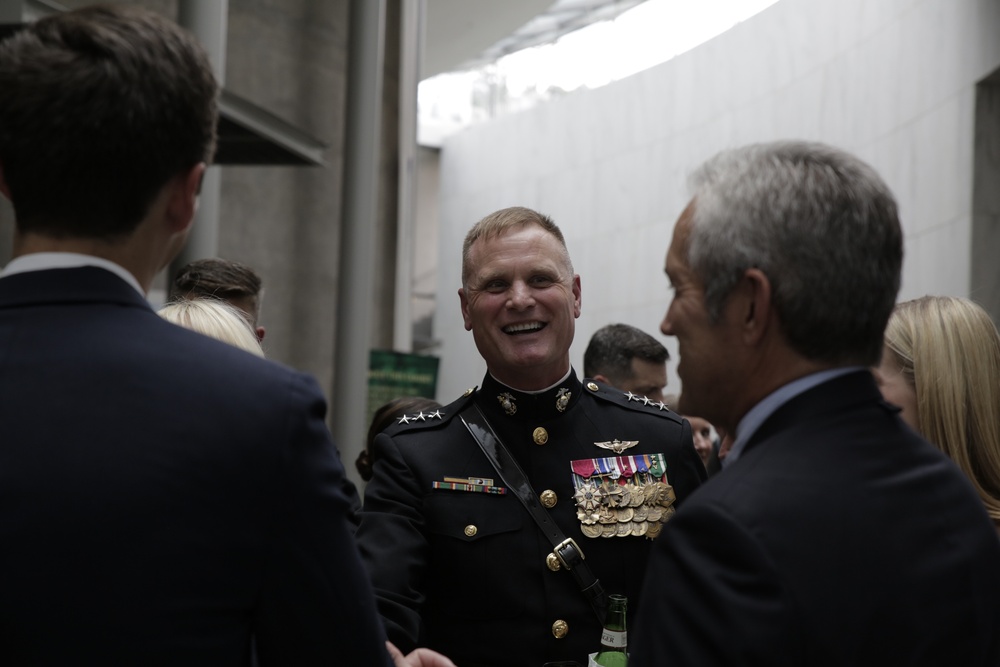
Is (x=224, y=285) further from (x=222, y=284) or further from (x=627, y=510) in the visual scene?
(x=627, y=510)

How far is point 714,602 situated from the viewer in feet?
4.89

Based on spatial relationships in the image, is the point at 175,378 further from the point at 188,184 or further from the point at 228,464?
the point at 188,184

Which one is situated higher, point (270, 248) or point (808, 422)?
point (270, 248)

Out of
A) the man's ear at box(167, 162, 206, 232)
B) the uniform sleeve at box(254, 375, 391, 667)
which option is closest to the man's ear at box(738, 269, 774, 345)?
the uniform sleeve at box(254, 375, 391, 667)

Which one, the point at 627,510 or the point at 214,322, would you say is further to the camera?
the point at 627,510

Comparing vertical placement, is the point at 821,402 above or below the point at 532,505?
above

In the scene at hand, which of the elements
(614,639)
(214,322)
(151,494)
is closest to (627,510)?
(614,639)

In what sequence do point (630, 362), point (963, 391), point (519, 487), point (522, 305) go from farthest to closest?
1. point (630, 362)
2. point (522, 305)
3. point (519, 487)
4. point (963, 391)

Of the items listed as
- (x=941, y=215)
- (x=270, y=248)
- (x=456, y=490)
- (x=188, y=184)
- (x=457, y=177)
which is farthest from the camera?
(x=457, y=177)

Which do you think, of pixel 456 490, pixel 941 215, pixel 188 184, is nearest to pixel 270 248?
pixel 941 215

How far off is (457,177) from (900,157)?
42.6 feet

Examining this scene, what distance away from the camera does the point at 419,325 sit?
25109 millimetres

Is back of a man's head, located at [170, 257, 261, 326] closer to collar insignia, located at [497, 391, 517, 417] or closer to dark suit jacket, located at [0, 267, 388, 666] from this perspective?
collar insignia, located at [497, 391, 517, 417]

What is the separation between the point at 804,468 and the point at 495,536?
1.50m
